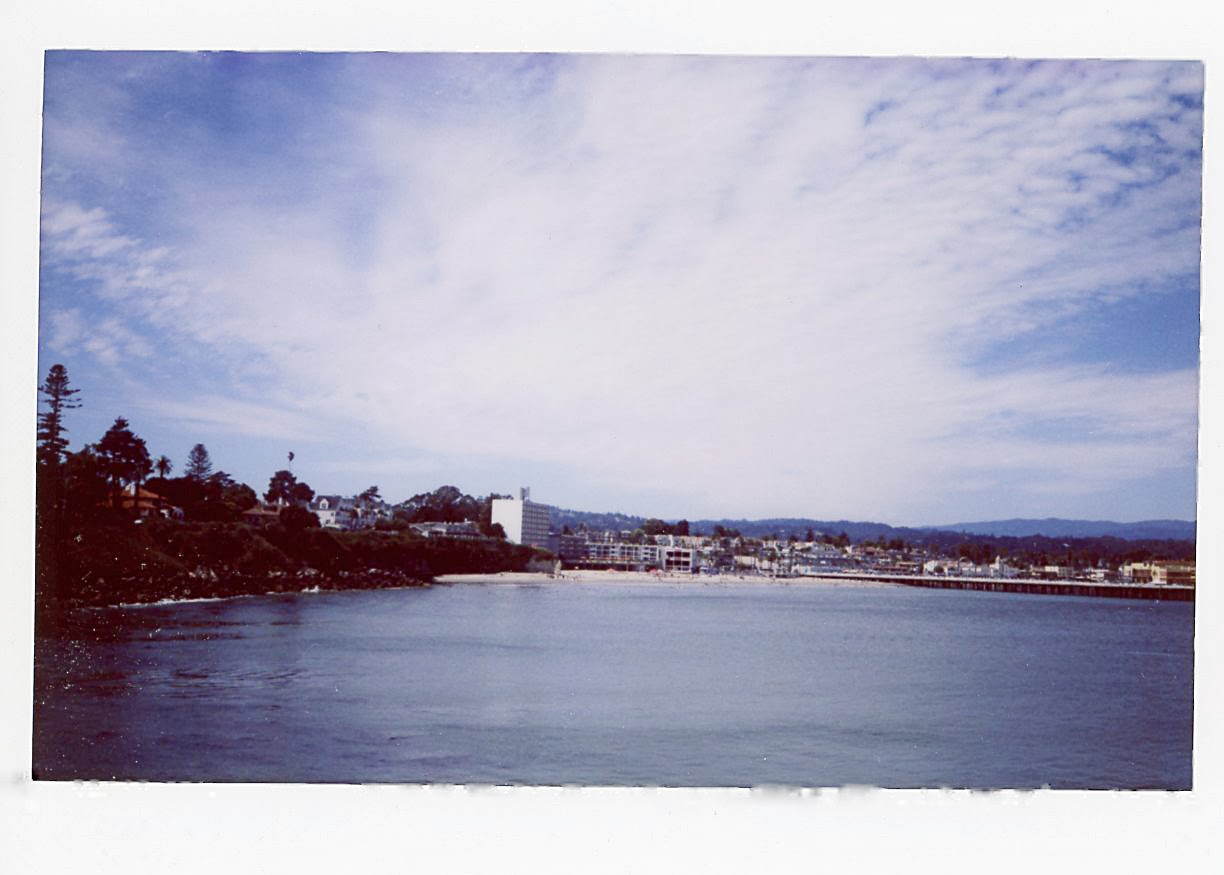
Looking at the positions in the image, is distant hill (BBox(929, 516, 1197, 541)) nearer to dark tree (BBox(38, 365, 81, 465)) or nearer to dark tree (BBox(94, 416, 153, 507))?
dark tree (BBox(94, 416, 153, 507))

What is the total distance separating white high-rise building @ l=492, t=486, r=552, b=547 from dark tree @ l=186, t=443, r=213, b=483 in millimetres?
1562

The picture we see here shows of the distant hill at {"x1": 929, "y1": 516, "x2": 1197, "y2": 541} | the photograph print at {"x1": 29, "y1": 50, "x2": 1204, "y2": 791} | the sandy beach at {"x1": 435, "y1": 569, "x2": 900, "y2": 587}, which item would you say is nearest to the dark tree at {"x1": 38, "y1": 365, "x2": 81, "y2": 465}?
the photograph print at {"x1": 29, "y1": 50, "x2": 1204, "y2": 791}

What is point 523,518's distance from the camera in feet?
20.5

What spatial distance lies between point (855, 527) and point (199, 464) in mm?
3628

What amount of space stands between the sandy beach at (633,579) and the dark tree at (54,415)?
101 inches

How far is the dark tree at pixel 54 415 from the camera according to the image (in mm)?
5207

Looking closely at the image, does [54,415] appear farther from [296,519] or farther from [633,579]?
[633,579]

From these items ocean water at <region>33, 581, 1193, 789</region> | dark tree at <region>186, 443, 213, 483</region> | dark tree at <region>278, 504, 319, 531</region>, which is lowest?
ocean water at <region>33, 581, 1193, 789</region>

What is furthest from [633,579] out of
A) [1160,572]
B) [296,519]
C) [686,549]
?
[1160,572]

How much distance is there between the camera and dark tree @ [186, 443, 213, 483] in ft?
19.2

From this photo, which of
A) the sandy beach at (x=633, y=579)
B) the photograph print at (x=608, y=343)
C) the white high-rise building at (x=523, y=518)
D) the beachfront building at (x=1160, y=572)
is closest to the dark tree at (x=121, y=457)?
the photograph print at (x=608, y=343)

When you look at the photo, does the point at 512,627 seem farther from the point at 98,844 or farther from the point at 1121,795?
the point at 1121,795

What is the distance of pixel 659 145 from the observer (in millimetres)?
5250

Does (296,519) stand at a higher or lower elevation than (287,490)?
lower
